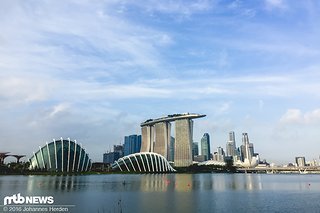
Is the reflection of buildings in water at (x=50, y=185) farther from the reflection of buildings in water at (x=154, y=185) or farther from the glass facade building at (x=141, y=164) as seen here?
the glass facade building at (x=141, y=164)

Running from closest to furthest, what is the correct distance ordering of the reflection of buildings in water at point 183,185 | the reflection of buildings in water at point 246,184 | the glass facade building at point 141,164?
the reflection of buildings in water at point 183,185
the reflection of buildings in water at point 246,184
the glass facade building at point 141,164

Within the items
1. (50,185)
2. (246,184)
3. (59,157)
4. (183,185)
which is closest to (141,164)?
(59,157)

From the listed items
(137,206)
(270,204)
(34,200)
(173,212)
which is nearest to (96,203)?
(137,206)

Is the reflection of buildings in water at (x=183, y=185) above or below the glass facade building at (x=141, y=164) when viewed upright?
below

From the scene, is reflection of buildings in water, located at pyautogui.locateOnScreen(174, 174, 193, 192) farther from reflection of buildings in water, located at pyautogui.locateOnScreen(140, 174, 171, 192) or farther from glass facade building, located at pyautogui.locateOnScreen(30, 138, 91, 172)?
glass facade building, located at pyautogui.locateOnScreen(30, 138, 91, 172)

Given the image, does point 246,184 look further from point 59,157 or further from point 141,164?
point 141,164

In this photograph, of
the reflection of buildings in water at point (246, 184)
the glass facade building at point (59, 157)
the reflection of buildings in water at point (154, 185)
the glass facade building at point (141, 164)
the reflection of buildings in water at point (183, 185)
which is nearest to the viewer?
the reflection of buildings in water at point (154, 185)

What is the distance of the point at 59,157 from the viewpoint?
144 m

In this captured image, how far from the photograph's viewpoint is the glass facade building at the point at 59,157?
142 m

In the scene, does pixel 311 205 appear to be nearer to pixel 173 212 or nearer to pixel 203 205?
pixel 203 205

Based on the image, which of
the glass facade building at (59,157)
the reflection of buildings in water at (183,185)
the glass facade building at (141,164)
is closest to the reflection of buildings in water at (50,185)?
the reflection of buildings in water at (183,185)

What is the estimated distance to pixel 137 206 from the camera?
37.5 metres

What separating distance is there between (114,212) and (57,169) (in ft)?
388

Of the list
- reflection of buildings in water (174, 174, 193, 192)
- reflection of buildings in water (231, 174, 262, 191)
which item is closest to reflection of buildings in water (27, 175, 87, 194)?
reflection of buildings in water (174, 174, 193, 192)
